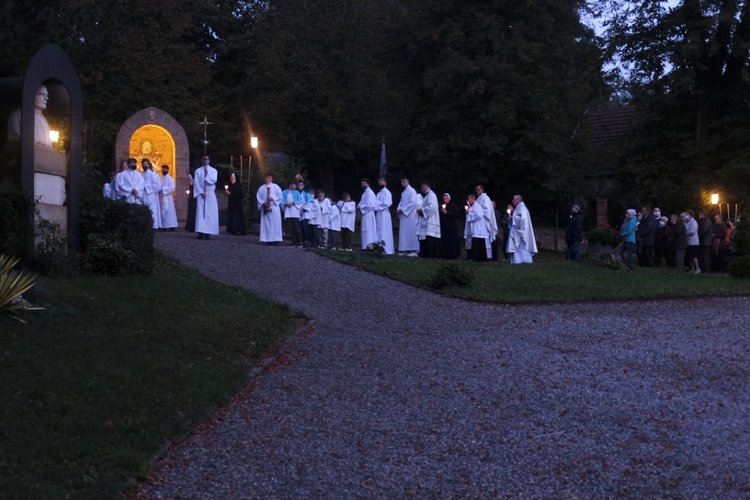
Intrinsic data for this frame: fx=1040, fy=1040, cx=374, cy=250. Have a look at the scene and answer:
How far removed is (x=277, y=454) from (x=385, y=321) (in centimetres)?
702

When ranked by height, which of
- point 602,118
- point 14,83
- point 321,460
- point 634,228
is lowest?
point 321,460

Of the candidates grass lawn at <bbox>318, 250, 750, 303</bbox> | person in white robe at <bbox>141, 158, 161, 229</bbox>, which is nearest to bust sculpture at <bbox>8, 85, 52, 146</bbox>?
grass lawn at <bbox>318, 250, 750, 303</bbox>

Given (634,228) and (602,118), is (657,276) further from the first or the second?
(602,118)

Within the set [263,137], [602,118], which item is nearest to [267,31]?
[263,137]

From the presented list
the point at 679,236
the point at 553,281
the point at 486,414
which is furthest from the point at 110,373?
the point at 679,236

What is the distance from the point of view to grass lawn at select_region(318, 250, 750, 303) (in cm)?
1769

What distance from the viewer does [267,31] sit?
4656 centimetres

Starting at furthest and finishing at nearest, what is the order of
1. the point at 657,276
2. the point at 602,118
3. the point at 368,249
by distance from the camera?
the point at 602,118 → the point at 368,249 → the point at 657,276

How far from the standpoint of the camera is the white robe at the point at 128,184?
86.7 feet

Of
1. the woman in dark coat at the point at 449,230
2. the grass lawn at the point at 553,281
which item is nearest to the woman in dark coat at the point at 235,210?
the woman in dark coat at the point at 449,230

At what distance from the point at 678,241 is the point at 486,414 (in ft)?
69.3

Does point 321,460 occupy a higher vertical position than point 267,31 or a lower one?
lower

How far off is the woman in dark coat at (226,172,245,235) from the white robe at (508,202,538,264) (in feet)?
25.9

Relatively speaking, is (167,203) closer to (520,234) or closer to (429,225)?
(429,225)
